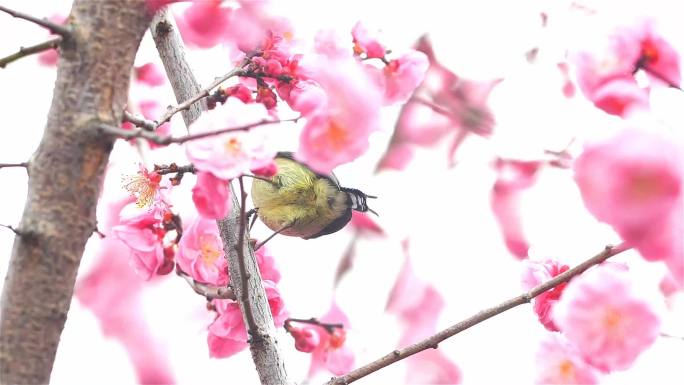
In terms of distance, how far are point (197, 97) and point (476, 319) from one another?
1.58 ft

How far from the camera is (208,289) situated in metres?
1.46

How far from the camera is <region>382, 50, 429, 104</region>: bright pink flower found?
148 centimetres

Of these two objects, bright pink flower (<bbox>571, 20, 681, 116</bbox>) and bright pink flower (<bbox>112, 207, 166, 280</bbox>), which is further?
bright pink flower (<bbox>112, 207, 166, 280</bbox>)

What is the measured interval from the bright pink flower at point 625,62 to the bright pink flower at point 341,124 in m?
0.27

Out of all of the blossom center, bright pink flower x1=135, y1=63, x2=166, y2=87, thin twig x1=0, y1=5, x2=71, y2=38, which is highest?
bright pink flower x1=135, y1=63, x2=166, y2=87

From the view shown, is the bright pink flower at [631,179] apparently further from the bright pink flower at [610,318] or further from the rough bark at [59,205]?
the rough bark at [59,205]

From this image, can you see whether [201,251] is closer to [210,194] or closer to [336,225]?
[210,194]

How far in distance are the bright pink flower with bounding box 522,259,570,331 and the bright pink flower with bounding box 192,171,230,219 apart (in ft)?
1.60

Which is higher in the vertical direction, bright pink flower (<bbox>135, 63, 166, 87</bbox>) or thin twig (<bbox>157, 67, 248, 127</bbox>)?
bright pink flower (<bbox>135, 63, 166, 87</bbox>)

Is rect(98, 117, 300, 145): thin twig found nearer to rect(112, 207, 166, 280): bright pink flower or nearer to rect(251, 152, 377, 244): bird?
rect(112, 207, 166, 280): bright pink flower

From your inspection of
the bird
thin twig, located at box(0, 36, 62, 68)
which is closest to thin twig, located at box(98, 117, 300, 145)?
thin twig, located at box(0, 36, 62, 68)

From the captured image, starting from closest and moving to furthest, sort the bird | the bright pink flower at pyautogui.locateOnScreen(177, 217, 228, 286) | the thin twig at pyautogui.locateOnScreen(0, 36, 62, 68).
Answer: the thin twig at pyautogui.locateOnScreen(0, 36, 62, 68) < the bright pink flower at pyautogui.locateOnScreen(177, 217, 228, 286) < the bird

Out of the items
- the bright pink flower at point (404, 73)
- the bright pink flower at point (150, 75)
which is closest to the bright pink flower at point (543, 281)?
the bright pink flower at point (404, 73)

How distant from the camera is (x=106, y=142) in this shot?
0.97 m
